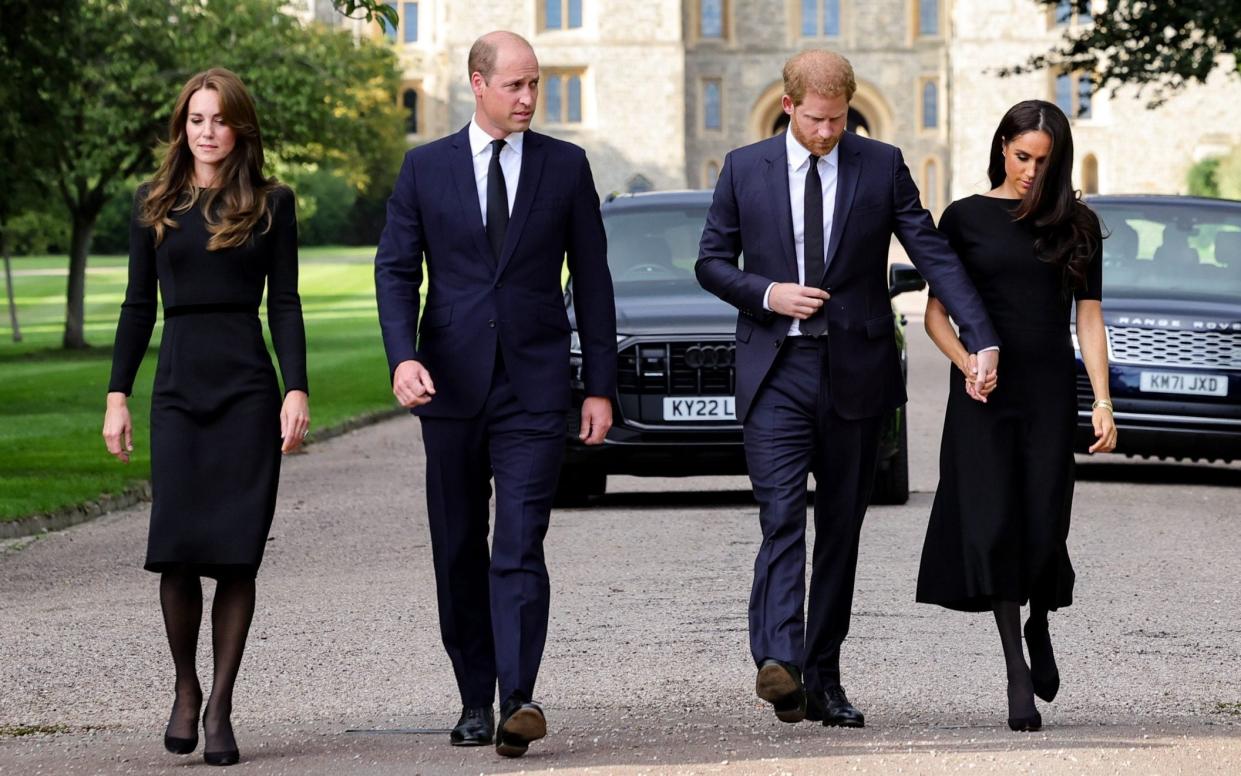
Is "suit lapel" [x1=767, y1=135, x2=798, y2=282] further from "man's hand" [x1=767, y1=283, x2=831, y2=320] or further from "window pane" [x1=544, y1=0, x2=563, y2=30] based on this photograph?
"window pane" [x1=544, y1=0, x2=563, y2=30]

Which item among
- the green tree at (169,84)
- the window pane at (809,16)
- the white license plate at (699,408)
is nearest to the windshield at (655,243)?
the white license plate at (699,408)

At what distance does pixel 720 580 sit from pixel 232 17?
27.9m

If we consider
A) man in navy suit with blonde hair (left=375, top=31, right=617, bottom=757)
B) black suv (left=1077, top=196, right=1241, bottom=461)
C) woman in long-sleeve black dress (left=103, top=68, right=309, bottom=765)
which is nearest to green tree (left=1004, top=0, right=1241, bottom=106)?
black suv (left=1077, top=196, right=1241, bottom=461)

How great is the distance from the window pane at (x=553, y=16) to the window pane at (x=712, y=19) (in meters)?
6.49

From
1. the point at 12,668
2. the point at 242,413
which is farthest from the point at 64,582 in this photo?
the point at 242,413

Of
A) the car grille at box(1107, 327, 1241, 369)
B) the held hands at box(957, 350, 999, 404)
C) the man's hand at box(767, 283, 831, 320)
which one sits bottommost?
the car grille at box(1107, 327, 1241, 369)

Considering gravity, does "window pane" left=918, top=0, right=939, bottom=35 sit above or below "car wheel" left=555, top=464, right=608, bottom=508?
above

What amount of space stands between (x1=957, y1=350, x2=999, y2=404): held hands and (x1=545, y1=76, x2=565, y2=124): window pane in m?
83.8

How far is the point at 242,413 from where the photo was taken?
5734mm

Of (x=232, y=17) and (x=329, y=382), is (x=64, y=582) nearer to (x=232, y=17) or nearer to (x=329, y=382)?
(x=329, y=382)

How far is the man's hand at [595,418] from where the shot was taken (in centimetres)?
584

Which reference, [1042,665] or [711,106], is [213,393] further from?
[711,106]

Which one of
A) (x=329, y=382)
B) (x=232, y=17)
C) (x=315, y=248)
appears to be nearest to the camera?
(x=329, y=382)

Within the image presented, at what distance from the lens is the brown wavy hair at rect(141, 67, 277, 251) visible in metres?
5.72
